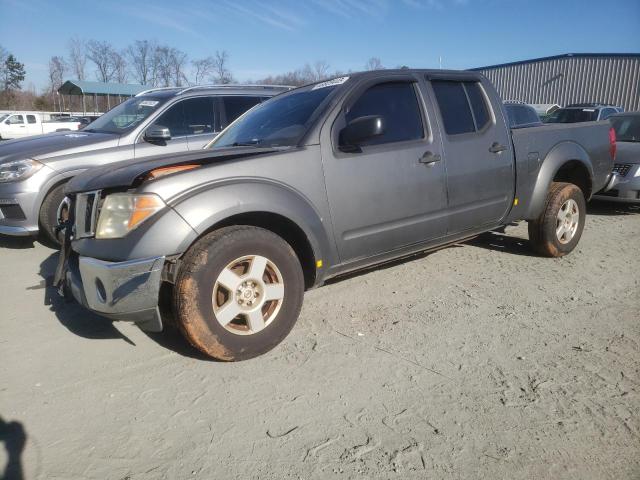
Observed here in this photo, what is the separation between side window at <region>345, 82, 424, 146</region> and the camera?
135 inches

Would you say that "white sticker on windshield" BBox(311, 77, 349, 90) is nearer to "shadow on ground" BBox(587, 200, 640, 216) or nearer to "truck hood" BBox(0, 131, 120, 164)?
"truck hood" BBox(0, 131, 120, 164)

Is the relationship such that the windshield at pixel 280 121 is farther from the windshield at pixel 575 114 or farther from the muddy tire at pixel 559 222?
the windshield at pixel 575 114

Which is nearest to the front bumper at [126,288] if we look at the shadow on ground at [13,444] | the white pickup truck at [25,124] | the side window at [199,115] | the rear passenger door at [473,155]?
the shadow on ground at [13,444]

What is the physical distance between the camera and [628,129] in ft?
26.1

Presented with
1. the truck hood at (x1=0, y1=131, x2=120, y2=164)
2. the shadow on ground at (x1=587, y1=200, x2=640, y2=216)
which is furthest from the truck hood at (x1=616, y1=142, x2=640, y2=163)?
the truck hood at (x1=0, y1=131, x2=120, y2=164)

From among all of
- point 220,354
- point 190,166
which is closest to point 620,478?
point 220,354

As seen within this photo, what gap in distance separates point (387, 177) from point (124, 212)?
1.79 metres

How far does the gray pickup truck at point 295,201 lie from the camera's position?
2.53 metres

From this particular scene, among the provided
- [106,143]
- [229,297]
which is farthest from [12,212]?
[229,297]

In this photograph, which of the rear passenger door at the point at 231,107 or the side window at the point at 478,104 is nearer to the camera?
the side window at the point at 478,104

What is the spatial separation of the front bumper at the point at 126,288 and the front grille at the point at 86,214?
0.22 m

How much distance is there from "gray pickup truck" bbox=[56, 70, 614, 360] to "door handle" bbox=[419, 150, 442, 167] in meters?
0.01

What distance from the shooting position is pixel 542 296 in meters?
3.77

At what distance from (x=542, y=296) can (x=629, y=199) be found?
436 cm
